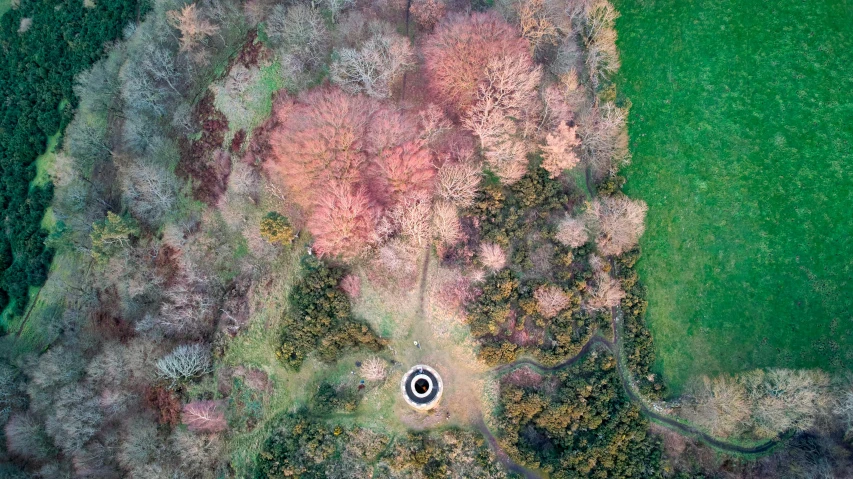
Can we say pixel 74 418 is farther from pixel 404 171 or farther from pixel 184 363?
pixel 404 171

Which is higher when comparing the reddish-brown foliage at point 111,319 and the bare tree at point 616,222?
the reddish-brown foliage at point 111,319

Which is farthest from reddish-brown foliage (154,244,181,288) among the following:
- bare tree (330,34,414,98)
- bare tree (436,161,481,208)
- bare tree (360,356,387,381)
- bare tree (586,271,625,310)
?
bare tree (586,271,625,310)

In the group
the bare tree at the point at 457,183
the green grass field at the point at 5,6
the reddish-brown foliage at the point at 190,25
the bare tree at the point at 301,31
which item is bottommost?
the bare tree at the point at 457,183

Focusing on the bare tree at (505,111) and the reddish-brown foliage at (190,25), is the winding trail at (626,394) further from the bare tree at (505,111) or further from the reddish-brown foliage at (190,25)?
the reddish-brown foliage at (190,25)

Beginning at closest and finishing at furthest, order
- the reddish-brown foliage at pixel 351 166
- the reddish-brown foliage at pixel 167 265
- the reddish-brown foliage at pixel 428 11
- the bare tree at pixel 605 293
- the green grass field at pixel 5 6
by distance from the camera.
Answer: the bare tree at pixel 605 293 → the reddish-brown foliage at pixel 351 166 → the reddish-brown foliage at pixel 428 11 → the reddish-brown foliage at pixel 167 265 → the green grass field at pixel 5 6

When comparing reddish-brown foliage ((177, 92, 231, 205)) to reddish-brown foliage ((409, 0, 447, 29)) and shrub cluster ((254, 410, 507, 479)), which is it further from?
shrub cluster ((254, 410, 507, 479))

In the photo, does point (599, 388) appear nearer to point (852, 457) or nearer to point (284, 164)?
point (852, 457)

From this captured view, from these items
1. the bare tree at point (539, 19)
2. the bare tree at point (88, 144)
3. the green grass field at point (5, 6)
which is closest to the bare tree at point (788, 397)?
the bare tree at point (539, 19)
